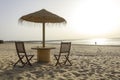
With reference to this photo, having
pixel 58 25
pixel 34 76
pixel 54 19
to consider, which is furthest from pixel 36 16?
pixel 34 76

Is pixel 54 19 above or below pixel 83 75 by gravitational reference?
above

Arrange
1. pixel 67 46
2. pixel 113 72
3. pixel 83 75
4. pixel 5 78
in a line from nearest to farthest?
pixel 5 78
pixel 83 75
pixel 113 72
pixel 67 46

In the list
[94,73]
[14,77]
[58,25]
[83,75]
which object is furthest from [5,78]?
[58,25]

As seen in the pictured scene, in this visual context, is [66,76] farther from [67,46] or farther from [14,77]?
[67,46]

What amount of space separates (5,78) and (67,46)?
2946 mm

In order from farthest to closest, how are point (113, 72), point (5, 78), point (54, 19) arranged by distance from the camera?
point (54, 19) < point (113, 72) < point (5, 78)

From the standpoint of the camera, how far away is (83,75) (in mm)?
6211

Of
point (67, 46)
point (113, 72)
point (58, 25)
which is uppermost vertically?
point (58, 25)

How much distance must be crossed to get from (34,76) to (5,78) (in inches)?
28.6

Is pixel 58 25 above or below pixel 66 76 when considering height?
above

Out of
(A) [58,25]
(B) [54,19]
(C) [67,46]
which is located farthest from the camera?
(A) [58,25]

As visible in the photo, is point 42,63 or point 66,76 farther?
point 42,63

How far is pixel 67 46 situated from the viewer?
8.12 meters

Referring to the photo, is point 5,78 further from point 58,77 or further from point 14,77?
point 58,77
